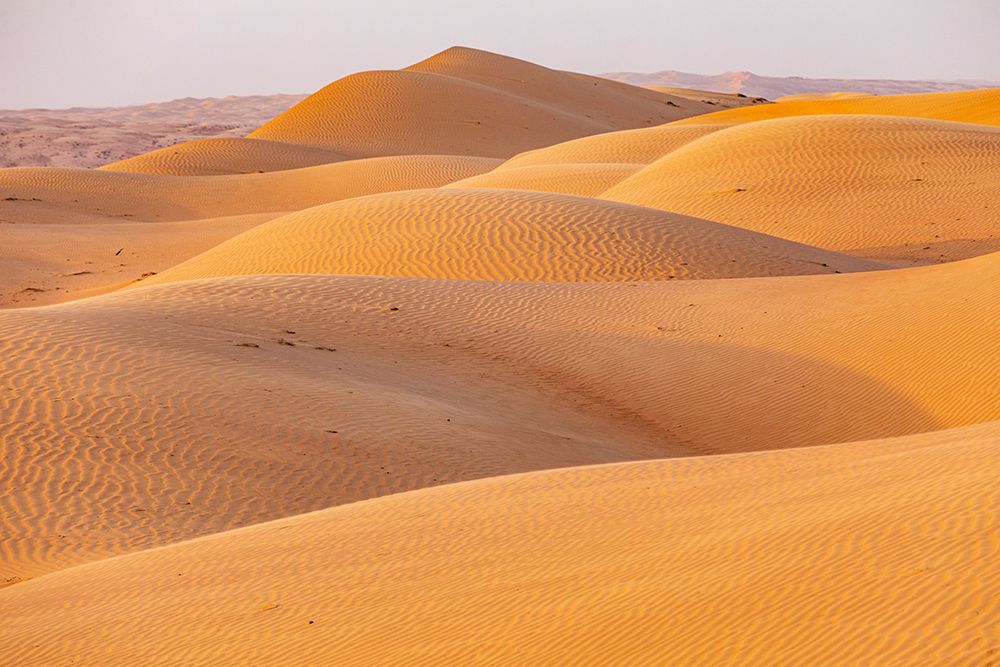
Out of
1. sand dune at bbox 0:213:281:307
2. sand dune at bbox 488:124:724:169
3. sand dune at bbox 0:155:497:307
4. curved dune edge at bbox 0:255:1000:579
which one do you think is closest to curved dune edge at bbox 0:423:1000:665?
curved dune edge at bbox 0:255:1000:579

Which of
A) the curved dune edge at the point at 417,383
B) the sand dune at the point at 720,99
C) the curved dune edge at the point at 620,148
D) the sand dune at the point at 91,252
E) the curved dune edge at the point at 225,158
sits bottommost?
the sand dune at the point at 91,252

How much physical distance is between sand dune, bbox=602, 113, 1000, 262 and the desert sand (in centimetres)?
10

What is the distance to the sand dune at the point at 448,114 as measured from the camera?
165ft

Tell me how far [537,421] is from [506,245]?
327 inches

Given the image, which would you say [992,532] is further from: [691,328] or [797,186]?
[797,186]

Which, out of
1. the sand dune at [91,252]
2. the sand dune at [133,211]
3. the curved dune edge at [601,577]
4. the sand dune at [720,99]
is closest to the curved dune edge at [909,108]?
the sand dune at [133,211]

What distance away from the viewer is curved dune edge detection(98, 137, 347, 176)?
44312mm

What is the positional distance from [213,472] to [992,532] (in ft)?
22.6

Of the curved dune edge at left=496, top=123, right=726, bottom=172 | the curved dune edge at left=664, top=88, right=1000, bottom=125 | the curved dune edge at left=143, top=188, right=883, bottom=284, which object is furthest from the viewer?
the curved dune edge at left=664, top=88, right=1000, bottom=125

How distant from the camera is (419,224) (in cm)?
2122

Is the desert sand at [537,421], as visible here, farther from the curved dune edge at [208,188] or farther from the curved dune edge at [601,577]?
the curved dune edge at [208,188]

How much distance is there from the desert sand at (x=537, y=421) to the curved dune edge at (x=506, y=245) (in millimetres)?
97

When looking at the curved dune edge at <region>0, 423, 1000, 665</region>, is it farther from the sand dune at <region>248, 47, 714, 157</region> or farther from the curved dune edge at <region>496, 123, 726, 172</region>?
the sand dune at <region>248, 47, 714, 157</region>

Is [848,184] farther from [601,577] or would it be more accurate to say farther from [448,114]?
[448,114]
